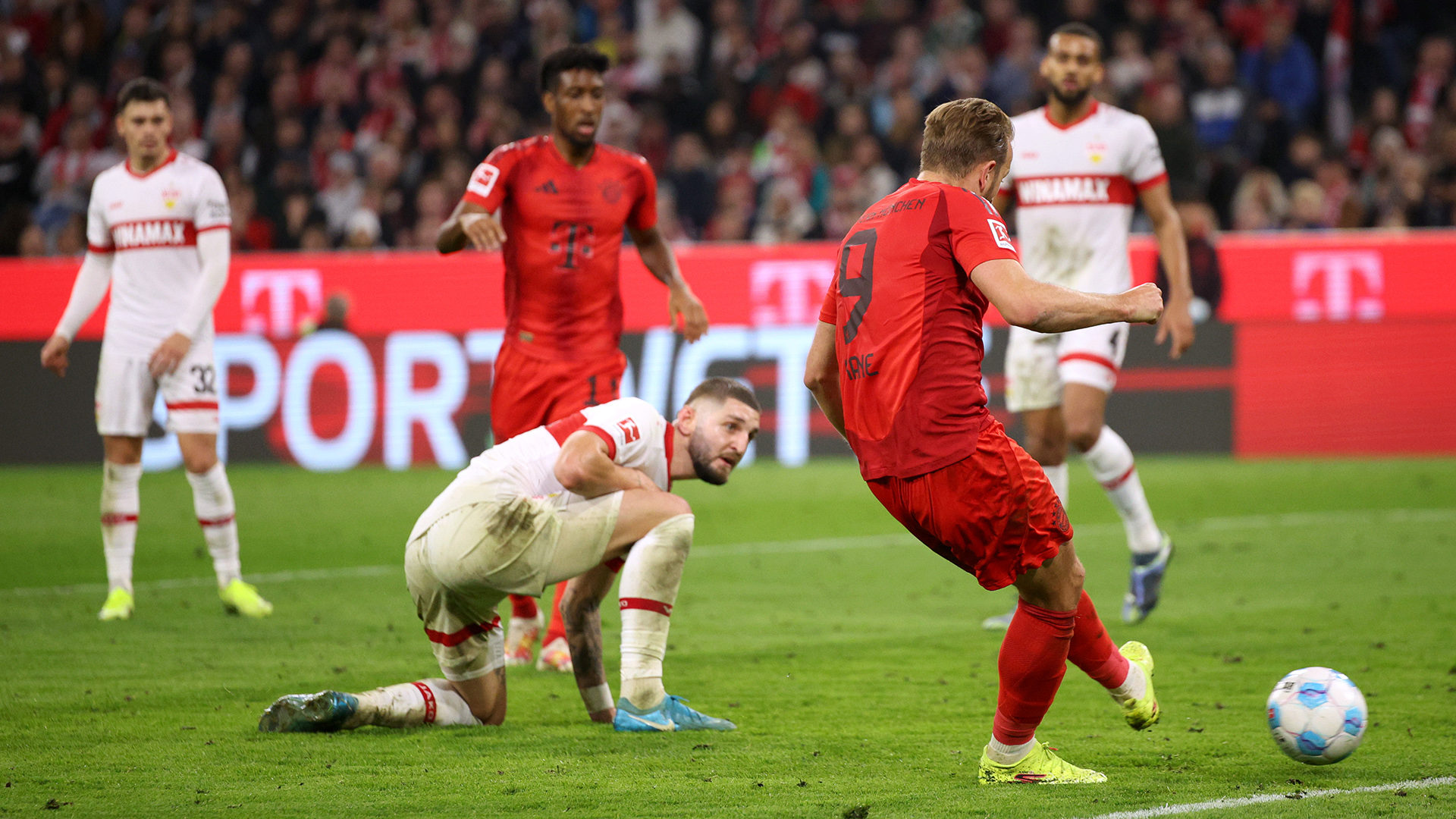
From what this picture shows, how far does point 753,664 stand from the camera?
6316mm

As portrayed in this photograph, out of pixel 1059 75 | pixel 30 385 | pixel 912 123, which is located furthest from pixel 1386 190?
pixel 30 385

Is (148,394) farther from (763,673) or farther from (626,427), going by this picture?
(626,427)

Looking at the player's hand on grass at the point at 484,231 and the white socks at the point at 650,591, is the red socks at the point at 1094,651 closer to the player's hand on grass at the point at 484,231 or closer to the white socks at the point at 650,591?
the white socks at the point at 650,591

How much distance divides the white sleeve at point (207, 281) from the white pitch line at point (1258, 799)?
4.90 metres

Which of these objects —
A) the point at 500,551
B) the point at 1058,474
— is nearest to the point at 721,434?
the point at 500,551

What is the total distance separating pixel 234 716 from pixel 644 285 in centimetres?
784

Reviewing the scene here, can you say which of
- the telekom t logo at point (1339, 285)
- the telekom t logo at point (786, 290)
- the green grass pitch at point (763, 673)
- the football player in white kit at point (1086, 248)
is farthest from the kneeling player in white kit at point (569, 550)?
the telekom t logo at point (1339, 285)

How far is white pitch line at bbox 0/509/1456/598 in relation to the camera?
838cm

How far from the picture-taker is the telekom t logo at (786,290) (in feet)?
42.1

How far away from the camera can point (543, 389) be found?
650 centimetres

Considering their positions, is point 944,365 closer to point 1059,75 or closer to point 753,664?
point 753,664

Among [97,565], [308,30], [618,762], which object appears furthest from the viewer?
[308,30]

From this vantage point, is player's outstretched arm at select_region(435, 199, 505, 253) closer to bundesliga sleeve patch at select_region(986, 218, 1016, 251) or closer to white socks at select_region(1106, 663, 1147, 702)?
bundesliga sleeve patch at select_region(986, 218, 1016, 251)

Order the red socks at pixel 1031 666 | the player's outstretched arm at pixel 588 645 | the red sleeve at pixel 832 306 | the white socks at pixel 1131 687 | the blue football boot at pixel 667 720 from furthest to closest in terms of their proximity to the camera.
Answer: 1. the player's outstretched arm at pixel 588 645
2. the blue football boot at pixel 667 720
3. the white socks at pixel 1131 687
4. the red sleeve at pixel 832 306
5. the red socks at pixel 1031 666
